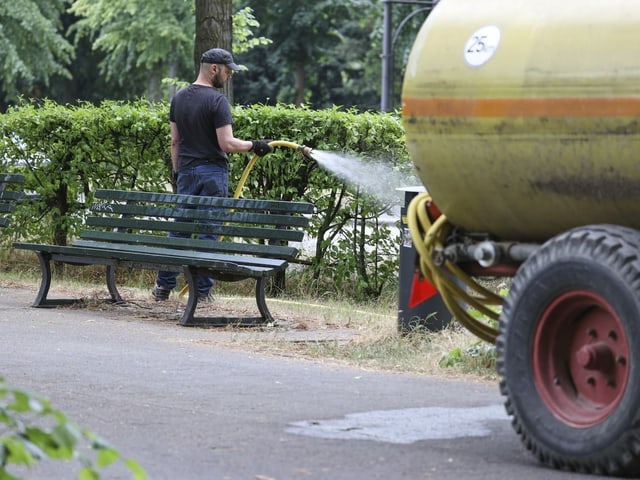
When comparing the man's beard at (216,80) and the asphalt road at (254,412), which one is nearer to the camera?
the asphalt road at (254,412)

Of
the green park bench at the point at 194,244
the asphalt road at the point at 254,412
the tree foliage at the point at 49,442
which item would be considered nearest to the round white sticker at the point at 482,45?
the asphalt road at the point at 254,412

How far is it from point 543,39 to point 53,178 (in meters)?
9.06

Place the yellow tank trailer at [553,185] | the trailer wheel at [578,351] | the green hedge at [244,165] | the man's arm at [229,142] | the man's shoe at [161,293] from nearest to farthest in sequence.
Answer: the trailer wheel at [578,351] < the yellow tank trailer at [553,185] < the man's arm at [229,142] < the man's shoe at [161,293] < the green hedge at [244,165]

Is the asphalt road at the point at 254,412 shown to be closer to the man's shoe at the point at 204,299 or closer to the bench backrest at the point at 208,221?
the bench backrest at the point at 208,221

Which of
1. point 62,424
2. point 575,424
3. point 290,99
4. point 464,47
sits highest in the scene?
point 464,47

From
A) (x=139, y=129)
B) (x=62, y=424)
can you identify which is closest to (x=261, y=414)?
(x=62, y=424)

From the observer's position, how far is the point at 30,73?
39.0 metres

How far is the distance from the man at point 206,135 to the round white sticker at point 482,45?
5342 millimetres

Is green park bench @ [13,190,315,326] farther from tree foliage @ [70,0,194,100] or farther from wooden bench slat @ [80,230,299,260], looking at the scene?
tree foliage @ [70,0,194,100]

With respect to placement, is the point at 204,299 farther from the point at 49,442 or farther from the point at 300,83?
the point at 300,83

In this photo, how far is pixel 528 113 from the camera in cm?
611

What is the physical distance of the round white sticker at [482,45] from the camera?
20.7 ft

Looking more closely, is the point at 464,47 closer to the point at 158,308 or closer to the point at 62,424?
the point at 62,424

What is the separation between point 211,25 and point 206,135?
111 inches
